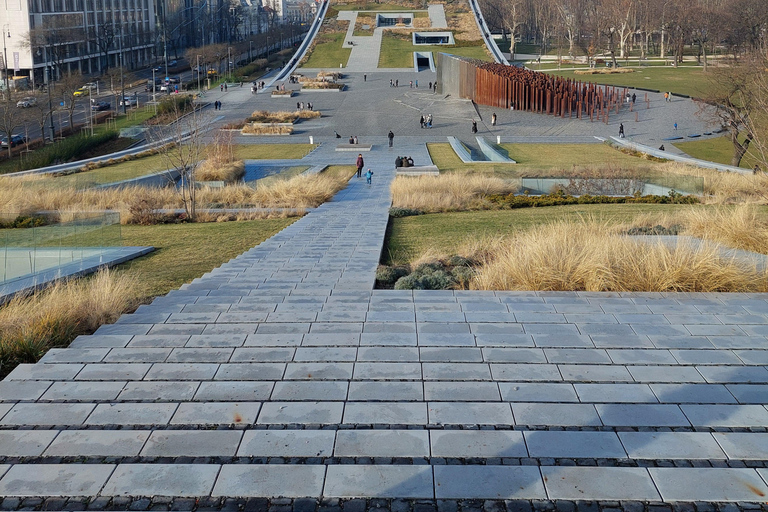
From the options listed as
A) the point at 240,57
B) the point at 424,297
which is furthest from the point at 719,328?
the point at 240,57

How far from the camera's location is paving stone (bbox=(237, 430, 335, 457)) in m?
3.93

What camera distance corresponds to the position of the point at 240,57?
88500 millimetres

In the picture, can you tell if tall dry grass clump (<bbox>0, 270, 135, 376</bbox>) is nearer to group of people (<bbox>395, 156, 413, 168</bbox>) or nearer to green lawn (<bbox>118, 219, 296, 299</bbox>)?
green lawn (<bbox>118, 219, 296, 299</bbox>)

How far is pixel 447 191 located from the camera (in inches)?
730

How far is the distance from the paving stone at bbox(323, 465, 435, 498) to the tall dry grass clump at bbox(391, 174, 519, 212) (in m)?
13.5

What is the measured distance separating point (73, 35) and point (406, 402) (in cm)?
7022

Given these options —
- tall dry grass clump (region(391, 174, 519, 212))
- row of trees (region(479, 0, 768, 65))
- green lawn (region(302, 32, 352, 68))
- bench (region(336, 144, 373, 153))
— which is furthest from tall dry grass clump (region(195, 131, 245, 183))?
row of trees (region(479, 0, 768, 65))

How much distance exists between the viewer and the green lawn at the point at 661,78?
54.0 metres

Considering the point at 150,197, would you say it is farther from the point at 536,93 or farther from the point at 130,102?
the point at 130,102

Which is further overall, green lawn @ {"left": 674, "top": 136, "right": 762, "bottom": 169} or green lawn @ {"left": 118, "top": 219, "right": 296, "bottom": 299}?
green lawn @ {"left": 674, "top": 136, "right": 762, "bottom": 169}

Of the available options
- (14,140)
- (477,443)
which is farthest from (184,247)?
(14,140)

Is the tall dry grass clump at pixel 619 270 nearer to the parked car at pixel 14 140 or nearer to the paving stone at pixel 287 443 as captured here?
the paving stone at pixel 287 443

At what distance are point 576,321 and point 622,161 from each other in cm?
2423

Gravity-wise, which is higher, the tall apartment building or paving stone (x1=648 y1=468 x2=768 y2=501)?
the tall apartment building
